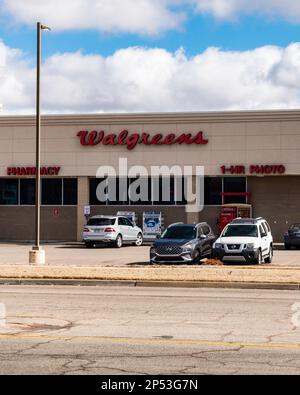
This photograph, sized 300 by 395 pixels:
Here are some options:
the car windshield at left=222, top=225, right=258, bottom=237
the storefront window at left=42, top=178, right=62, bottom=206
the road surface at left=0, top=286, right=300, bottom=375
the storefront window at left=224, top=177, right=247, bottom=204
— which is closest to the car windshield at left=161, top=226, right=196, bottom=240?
the car windshield at left=222, top=225, right=258, bottom=237

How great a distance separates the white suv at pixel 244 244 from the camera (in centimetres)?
2923

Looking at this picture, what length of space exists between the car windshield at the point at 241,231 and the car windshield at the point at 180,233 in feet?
4.14

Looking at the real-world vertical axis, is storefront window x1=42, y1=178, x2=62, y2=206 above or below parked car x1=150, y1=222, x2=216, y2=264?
above

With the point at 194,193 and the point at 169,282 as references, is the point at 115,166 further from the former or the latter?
the point at 169,282

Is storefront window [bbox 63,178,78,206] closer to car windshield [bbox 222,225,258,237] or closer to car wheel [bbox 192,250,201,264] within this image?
car windshield [bbox 222,225,258,237]

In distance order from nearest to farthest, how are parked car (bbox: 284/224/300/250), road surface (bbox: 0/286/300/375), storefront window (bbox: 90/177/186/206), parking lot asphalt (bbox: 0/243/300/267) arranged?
road surface (bbox: 0/286/300/375) → parking lot asphalt (bbox: 0/243/300/267) → parked car (bbox: 284/224/300/250) → storefront window (bbox: 90/177/186/206)

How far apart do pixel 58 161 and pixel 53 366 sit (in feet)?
132

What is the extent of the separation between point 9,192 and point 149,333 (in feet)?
130

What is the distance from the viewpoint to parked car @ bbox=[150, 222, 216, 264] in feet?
95.6

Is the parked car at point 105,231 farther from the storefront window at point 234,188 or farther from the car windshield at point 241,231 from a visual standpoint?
the car windshield at point 241,231

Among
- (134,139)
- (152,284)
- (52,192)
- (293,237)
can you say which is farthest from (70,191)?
(152,284)

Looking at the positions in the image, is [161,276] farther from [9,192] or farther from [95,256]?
[9,192]

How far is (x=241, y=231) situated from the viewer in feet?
100

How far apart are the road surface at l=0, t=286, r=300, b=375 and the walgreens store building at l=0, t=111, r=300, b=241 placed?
1095 inches
